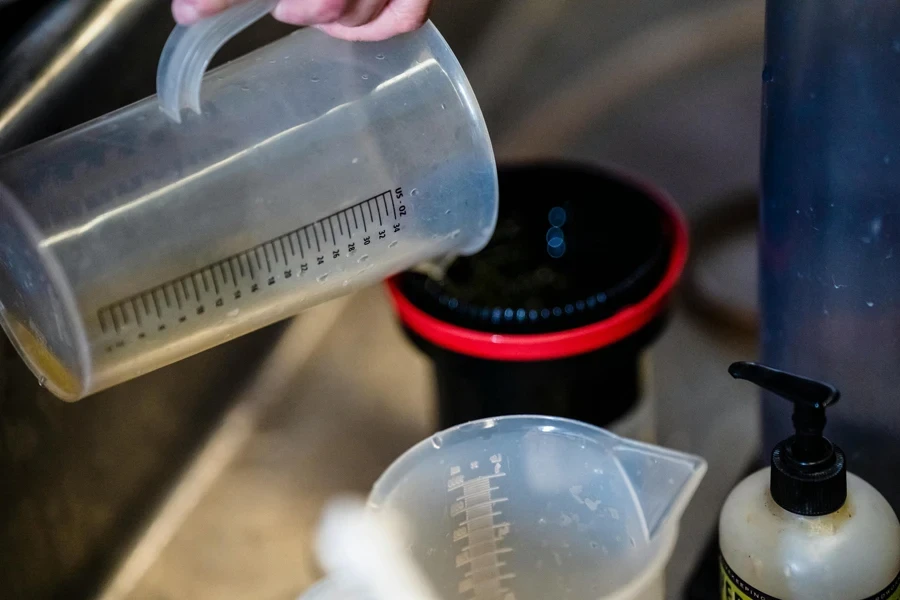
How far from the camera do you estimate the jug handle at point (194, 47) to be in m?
0.42

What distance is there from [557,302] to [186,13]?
349 mm

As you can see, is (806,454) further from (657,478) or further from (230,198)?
(230,198)

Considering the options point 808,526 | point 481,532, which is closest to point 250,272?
point 481,532

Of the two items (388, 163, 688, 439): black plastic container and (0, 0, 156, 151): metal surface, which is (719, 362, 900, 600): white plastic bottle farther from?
(0, 0, 156, 151): metal surface

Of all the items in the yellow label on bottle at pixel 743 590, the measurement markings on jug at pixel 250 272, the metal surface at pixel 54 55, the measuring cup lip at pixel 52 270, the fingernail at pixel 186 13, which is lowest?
the yellow label on bottle at pixel 743 590

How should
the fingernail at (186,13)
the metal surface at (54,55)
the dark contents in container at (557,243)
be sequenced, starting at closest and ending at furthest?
the fingernail at (186,13)
the metal surface at (54,55)
the dark contents in container at (557,243)

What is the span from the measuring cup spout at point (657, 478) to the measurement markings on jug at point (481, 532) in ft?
0.20

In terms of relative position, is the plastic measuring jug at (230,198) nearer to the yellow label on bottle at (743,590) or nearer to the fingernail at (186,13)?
the fingernail at (186,13)

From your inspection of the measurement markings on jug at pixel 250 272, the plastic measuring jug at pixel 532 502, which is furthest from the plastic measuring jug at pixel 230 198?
the plastic measuring jug at pixel 532 502

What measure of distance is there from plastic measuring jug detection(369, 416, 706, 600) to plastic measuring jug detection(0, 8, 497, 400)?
0.10 meters

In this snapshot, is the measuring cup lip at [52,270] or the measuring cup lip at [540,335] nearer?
the measuring cup lip at [52,270]

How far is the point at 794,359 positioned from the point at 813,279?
0.17 feet

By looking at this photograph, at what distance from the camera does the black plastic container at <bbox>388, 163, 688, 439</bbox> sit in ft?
1.95

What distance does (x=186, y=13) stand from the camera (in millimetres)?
408
